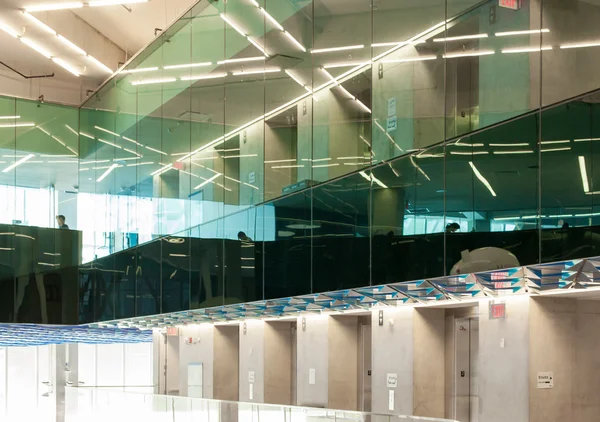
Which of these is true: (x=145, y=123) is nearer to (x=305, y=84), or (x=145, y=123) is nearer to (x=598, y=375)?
(x=305, y=84)

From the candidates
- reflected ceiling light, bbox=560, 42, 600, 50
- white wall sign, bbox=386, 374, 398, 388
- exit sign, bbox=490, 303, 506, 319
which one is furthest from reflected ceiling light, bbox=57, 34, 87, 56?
reflected ceiling light, bbox=560, 42, 600, 50

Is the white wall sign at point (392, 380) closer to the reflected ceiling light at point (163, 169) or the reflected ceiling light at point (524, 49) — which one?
the reflected ceiling light at point (524, 49)

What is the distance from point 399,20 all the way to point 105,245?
16.5m

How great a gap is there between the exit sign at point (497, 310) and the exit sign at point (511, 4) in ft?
14.4

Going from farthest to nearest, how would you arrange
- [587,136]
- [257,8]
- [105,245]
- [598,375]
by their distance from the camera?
[105,245]
[257,8]
[598,375]
[587,136]

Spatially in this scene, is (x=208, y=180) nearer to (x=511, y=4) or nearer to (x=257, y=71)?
(x=257, y=71)

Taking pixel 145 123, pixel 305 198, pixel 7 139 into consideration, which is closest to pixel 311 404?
pixel 305 198

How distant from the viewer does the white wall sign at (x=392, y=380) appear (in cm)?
1702

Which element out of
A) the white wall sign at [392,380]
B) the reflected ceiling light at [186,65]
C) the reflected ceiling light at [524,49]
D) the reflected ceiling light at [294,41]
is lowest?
the white wall sign at [392,380]

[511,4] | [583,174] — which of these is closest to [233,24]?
[511,4]

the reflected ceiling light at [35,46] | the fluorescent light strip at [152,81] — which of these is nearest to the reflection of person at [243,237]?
the fluorescent light strip at [152,81]

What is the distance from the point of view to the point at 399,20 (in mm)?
13969

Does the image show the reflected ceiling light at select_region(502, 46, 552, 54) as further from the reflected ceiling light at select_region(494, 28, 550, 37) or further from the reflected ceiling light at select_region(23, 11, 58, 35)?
the reflected ceiling light at select_region(23, 11, 58, 35)

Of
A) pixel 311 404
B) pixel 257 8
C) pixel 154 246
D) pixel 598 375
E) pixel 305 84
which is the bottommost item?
pixel 311 404
